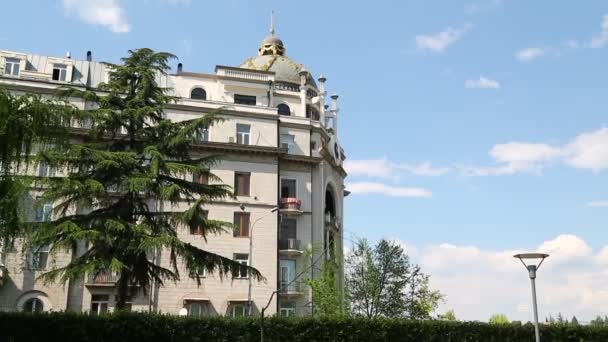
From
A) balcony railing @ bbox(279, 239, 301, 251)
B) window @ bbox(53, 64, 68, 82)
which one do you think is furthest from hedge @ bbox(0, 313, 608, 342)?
window @ bbox(53, 64, 68, 82)

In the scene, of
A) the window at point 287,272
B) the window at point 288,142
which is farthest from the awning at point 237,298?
the window at point 288,142

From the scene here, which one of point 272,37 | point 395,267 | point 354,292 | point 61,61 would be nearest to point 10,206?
point 61,61

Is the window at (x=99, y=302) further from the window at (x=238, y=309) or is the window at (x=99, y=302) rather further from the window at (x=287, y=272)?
the window at (x=287, y=272)

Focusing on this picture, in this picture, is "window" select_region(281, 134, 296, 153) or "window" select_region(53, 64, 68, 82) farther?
"window" select_region(281, 134, 296, 153)

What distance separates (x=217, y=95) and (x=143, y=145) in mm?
19345

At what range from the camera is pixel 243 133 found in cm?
4334

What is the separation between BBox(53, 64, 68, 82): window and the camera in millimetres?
42188

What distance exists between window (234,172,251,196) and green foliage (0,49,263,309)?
14.9 metres

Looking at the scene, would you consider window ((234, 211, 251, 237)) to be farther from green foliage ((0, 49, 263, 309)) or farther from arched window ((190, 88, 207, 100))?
green foliage ((0, 49, 263, 309))

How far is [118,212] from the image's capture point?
25125mm

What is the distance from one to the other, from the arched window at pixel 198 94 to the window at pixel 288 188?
8016 millimetres

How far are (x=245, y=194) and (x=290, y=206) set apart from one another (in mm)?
3114

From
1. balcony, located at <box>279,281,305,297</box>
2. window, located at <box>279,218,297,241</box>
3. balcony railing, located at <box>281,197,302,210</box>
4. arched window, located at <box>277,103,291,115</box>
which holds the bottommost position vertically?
balcony, located at <box>279,281,305,297</box>

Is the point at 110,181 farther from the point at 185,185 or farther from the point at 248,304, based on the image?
the point at 248,304
